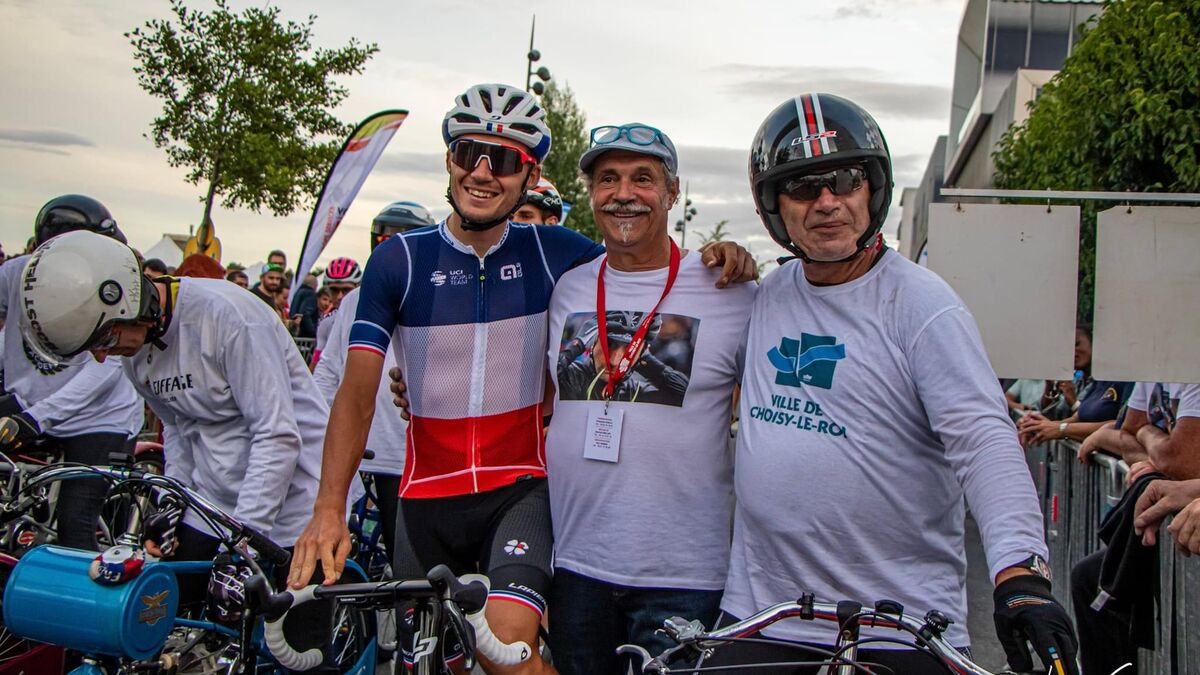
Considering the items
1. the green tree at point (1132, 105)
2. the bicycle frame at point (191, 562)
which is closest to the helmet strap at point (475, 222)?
the bicycle frame at point (191, 562)

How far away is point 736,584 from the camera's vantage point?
310 cm

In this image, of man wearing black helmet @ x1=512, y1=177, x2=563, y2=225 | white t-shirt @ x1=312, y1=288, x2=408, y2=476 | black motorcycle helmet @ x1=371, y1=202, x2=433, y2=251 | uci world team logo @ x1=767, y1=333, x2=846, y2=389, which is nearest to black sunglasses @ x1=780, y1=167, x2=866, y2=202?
uci world team logo @ x1=767, y1=333, x2=846, y2=389

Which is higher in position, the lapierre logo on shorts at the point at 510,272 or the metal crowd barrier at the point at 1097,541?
the lapierre logo on shorts at the point at 510,272

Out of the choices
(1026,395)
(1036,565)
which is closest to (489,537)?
(1036,565)

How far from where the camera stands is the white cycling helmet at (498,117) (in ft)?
12.5

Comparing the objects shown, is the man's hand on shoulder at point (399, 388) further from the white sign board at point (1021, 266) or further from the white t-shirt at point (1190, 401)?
the white t-shirt at point (1190, 401)

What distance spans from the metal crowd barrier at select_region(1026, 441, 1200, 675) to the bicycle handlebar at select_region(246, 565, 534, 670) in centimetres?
301

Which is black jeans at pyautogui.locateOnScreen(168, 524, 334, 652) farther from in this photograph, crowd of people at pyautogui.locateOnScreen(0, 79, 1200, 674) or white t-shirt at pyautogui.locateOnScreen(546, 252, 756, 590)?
white t-shirt at pyautogui.locateOnScreen(546, 252, 756, 590)

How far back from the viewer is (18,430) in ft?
19.0

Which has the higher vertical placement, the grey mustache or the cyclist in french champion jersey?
the grey mustache

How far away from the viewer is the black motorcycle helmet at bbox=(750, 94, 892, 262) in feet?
9.92

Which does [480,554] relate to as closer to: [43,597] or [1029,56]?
[43,597]

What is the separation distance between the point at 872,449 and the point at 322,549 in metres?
1.59

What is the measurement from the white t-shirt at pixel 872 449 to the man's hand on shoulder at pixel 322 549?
3.84 feet
